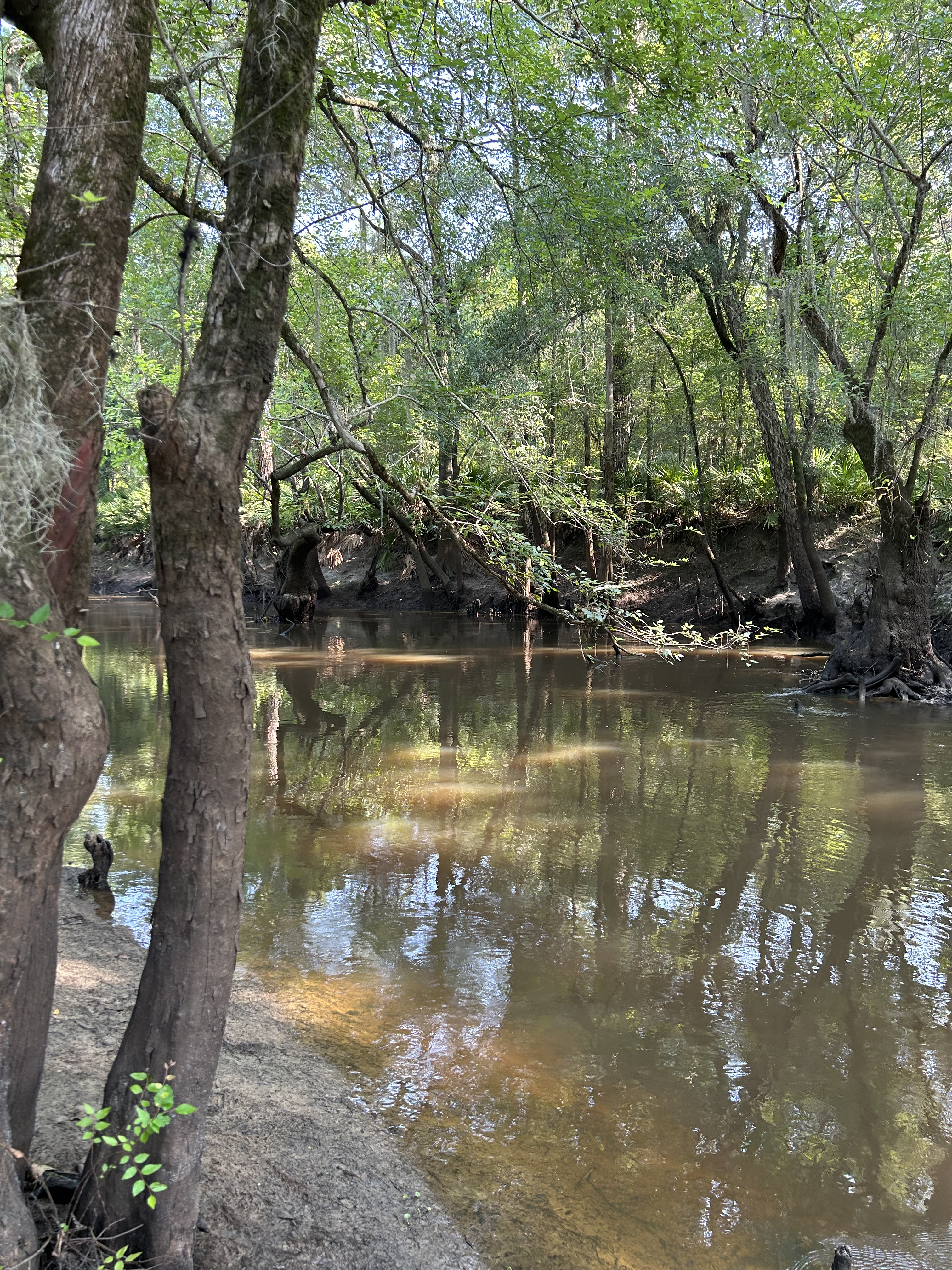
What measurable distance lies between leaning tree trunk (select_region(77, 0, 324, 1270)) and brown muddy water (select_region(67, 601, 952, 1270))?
1333 mm

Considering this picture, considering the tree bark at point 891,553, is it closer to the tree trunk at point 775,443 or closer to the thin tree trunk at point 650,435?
the tree trunk at point 775,443

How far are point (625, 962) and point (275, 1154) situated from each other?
9.23ft

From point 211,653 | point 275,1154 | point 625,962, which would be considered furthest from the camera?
point 625,962

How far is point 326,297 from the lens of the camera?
1296 cm

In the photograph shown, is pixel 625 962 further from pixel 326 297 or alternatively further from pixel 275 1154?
pixel 326 297

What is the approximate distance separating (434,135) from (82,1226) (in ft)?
19.6

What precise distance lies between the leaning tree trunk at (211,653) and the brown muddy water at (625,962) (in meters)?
1.33

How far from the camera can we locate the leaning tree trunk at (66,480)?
2.24 meters

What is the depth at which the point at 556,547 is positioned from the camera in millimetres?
29094

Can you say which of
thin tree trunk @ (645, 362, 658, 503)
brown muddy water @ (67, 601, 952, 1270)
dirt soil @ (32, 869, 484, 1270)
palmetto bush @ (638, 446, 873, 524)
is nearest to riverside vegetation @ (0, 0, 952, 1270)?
dirt soil @ (32, 869, 484, 1270)

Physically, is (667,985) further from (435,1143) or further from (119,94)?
(119,94)

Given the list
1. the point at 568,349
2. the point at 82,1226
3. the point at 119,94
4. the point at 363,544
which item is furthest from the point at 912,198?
the point at 363,544

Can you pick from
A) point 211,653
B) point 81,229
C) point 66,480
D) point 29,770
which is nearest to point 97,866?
point 211,653

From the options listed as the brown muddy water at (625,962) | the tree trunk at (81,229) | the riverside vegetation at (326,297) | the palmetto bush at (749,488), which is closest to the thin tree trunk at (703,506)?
the palmetto bush at (749,488)
